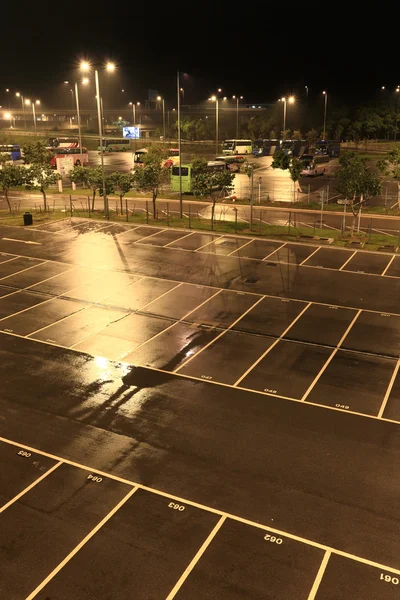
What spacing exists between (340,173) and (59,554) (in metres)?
30.2

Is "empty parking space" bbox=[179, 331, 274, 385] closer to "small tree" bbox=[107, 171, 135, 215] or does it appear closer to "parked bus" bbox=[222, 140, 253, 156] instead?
"small tree" bbox=[107, 171, 135, 215]

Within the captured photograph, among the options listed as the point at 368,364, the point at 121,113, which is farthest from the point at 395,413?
the point at 121,113

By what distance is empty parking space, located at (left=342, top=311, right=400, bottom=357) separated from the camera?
20047 mm

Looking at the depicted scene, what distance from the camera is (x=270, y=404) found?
16.4m

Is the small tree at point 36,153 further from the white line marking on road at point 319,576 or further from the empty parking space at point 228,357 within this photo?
the white line marking on road at point 319,576

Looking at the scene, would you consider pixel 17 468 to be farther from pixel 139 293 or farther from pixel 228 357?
pixel 139 293

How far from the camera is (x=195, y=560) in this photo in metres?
10.7

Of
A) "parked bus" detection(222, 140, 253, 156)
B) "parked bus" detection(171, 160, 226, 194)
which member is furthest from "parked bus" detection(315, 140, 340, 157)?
"parked bus" detection(171, 160, 226, 194)

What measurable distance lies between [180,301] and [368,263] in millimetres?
12080

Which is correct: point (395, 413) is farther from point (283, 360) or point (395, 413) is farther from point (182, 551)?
point (182, 551)

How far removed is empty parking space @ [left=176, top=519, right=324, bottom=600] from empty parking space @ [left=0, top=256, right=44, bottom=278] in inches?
861

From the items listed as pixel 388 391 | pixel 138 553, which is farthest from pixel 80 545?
pixel 388 391

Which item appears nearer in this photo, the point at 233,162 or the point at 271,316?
the point at 271,316

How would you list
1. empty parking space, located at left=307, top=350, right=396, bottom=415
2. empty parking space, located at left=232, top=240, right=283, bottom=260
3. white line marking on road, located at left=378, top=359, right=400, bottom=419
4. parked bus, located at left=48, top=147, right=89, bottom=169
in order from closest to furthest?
1. white line marking on road, located at left=378, top=359, right=400, bottom=419
2. empty parking space, located at left=307, top=350, right=396, bottom=415
3. empty parking space, located at left=232, top=240, right=283, bottom=260
4. parked bus, located at left=48, top=147, right=89, bottom=169
